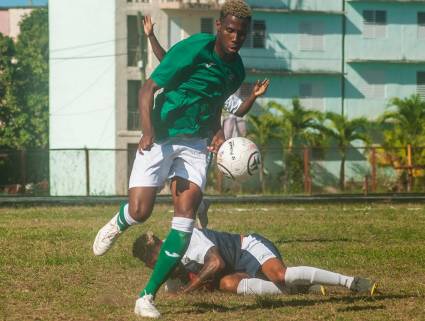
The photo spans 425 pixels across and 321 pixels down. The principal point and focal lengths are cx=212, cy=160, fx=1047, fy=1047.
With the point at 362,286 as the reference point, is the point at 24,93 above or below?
above

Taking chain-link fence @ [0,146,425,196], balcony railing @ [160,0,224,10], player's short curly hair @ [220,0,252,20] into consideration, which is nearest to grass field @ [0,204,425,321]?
player's short curly hair @ [220,0,252,20]

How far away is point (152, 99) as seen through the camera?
7.49 meters

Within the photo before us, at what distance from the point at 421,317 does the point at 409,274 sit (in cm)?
291

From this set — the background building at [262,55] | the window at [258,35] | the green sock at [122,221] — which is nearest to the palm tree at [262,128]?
the background building at [262,55]

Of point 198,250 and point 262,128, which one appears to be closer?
point 198,250

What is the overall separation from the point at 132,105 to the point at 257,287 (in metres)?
44.8

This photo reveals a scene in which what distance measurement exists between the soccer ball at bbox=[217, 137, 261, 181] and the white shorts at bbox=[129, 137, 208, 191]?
654 millimetres

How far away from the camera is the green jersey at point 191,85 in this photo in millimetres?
7559

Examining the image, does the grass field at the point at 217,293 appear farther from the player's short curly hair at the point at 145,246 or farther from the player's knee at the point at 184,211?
the player's knee at the point at 184,211

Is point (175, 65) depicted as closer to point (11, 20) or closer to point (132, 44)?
point (132, 44)

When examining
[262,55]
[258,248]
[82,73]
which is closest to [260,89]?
[258,248]

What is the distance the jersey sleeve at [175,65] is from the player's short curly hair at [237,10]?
1.24 feet

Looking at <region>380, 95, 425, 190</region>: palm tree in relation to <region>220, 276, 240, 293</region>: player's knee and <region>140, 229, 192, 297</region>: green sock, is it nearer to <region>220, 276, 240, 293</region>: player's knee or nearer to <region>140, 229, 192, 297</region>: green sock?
<region>220, 276, 240, 293</region>: player's knee

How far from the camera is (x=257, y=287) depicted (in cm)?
862
